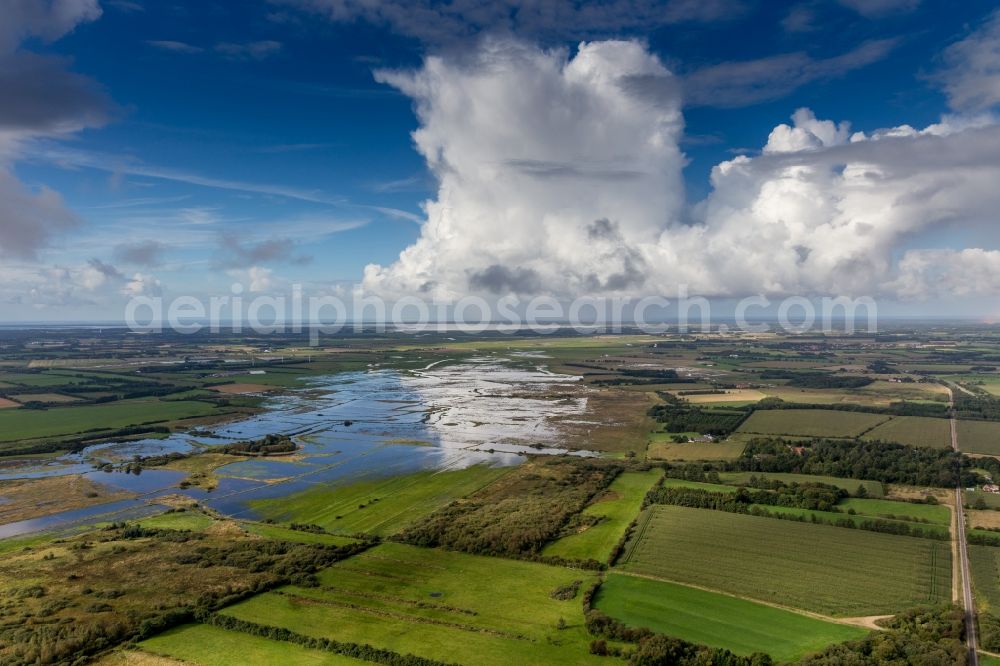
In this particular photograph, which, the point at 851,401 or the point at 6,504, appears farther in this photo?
the point at 851,401

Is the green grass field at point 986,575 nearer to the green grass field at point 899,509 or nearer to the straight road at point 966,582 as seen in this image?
the straight road at point 966,582

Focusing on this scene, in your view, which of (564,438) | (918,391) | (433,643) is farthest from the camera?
(918,391)

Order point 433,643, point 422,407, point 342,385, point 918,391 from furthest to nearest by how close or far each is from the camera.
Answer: point 342,385 → point 918,391 → point 422,407 → point 433,643

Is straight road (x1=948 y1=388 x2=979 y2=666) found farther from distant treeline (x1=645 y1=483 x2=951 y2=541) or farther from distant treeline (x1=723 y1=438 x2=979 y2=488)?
distant treeline (x1=723 y1=438 x2=979 y2=488)

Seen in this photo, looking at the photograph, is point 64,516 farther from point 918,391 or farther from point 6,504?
point 918,391

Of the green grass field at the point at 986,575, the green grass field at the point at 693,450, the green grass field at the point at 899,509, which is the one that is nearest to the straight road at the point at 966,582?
the green grass field at the point at 986,575

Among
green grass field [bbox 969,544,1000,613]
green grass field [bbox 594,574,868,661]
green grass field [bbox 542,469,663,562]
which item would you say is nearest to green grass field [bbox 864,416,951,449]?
green grass field [bbox 969,544,1000,613]

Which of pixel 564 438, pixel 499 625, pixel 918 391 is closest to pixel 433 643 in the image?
pixel 499 625

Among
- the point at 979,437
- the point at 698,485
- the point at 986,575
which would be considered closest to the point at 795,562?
the point at 986,575
